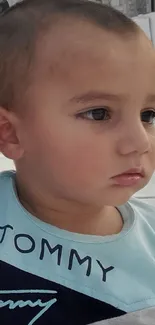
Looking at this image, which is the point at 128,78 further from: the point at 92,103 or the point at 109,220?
the point at 109,220

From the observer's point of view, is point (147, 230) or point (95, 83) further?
point (147, 230)

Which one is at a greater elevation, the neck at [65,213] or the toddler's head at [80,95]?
the toddler's head at [80,95]

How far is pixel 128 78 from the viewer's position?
0.56 metres

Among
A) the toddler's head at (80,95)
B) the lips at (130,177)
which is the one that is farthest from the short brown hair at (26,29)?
the lips at (130,177)

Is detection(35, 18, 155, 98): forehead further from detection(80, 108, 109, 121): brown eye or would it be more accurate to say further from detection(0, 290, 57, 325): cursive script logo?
detection(0, 290, 57, 325): cursive script logo

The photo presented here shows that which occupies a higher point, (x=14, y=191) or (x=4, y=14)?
(x=4, y=14)

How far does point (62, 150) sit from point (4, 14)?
0.15m

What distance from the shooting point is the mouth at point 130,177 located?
1.89 feet

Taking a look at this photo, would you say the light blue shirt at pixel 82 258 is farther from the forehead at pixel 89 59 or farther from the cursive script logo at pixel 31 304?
the forehead at pixel 89 59

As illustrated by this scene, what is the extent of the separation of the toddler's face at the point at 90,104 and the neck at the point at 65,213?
4 cm

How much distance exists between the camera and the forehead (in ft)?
1.83

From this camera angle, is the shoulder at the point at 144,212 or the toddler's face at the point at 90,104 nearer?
the toddler's face at the point at 90,104

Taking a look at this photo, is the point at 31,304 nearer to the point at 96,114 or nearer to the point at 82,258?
the point at 82,258

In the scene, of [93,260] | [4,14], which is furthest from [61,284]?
[4,14]
